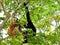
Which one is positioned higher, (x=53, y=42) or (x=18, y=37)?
(x=18, y=37)

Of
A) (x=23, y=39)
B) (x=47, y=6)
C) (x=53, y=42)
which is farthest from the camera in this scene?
(x=47, y=6)

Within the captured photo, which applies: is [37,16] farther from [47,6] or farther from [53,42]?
[53,42]

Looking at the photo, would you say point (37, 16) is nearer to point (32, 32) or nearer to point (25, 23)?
point (25, 23)

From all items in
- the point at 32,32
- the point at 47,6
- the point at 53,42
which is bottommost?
the point at 53,42

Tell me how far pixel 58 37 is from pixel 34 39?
1.12 m

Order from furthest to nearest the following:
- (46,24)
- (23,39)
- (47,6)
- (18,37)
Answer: (47,6) < (46,24) < (23,39) < (18,37)

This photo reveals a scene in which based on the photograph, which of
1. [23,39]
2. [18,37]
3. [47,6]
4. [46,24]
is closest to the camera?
[18,37]

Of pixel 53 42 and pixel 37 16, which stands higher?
pixel 37 16

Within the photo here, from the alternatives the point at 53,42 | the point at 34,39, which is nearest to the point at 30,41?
the point at 34,39

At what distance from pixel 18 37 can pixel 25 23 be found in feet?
6.54

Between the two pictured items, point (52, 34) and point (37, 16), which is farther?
point (37, 16)

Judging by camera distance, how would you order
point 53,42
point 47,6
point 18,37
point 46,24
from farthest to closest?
point 47,6, point 46,24, point 53,42, point 18,37

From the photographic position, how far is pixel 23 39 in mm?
8969

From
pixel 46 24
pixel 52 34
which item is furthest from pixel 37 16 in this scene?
pixel 52 34
